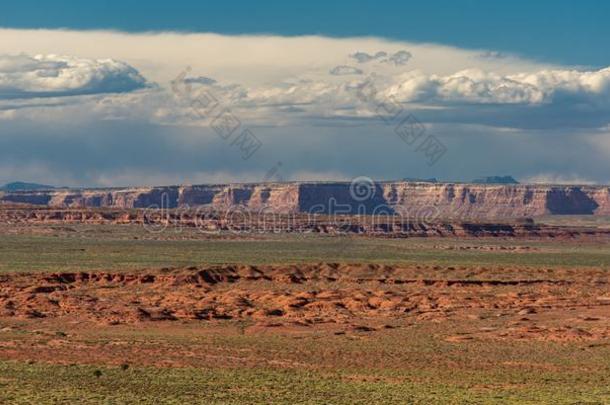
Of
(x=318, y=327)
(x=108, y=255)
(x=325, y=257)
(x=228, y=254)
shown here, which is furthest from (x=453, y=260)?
(x=318, y=327)

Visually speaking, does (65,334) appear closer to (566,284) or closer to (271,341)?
(271,341)

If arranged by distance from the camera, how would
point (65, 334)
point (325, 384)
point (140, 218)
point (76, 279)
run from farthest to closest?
point (140, 218) → point (76, 279) → point (65, 334) → point (325, 384)

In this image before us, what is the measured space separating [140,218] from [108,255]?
2599 inches

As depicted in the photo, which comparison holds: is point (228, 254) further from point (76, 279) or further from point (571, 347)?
point (571, 347)

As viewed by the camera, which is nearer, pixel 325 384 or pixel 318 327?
pixel 325 384

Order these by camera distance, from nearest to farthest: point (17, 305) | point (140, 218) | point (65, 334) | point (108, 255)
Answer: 1. point (65, 334)
2. point (17, 305)
3. point (108, 255)
4. point (140, 218)

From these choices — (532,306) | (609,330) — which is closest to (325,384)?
(609,330)

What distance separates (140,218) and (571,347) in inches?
4846

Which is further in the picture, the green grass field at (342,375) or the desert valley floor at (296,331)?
the desert valley floor at (296,331)

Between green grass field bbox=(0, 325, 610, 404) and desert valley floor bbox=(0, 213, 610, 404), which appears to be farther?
desert valley floor bbox=(0, 213, 610, 404)

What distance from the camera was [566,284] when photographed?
70250 mm

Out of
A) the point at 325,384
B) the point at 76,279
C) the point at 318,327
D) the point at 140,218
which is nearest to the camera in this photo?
the point at 325,384

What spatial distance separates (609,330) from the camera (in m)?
45.0

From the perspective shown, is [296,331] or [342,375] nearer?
[342,375]
